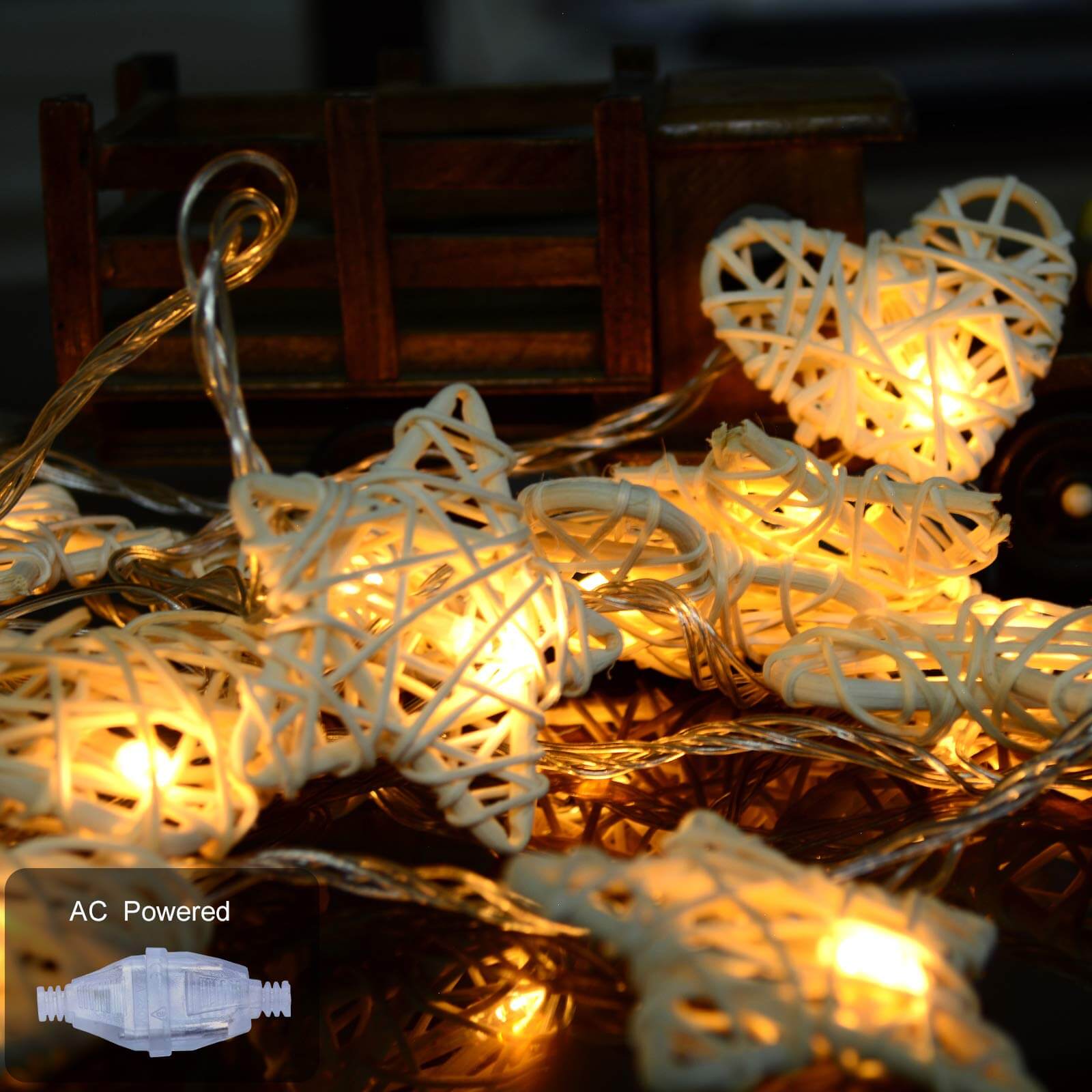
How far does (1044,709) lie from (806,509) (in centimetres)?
12

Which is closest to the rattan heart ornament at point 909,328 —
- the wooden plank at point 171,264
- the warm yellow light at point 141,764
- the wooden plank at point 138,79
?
the wooden plank at point 171,264

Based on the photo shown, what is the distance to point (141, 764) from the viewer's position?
434 millimetres

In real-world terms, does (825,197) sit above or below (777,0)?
below

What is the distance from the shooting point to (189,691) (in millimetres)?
440

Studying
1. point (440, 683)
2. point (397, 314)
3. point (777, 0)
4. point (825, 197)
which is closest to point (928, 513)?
point (440, 683)

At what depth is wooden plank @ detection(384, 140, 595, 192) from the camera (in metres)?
0.78

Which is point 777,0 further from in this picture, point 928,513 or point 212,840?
point 212,840

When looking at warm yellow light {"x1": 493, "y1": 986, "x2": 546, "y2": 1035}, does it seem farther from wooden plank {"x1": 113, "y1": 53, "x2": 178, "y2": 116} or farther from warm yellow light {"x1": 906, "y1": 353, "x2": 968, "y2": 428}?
wooden plank {"x1": 113, "y1": 53, "x2": 178, "y2": 116}

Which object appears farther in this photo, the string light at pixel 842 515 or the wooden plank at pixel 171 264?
the wooden plank at pixel 171 264

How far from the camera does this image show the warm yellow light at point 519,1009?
0.45 metres

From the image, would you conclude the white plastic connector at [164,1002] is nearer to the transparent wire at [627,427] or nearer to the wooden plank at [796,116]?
the transparent wire at [627,427]

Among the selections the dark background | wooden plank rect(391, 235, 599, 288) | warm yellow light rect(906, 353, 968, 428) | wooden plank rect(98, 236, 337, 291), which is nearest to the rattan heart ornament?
warm yellow light rect(906, 353, 968, 428)

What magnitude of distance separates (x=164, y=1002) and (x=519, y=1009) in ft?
0.38

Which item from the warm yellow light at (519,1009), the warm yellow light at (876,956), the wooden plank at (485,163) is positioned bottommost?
the warm yellow light at (519,1009)
